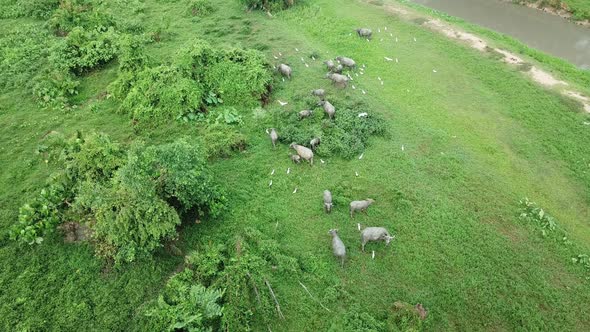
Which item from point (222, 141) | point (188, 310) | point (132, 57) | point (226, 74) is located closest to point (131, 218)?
point (188, 310)

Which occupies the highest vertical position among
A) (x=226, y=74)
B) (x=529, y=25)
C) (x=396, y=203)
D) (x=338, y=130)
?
(x=529, y=25)

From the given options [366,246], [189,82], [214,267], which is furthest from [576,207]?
[189,82]

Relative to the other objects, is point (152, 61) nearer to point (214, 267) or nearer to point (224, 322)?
point (214, 267)

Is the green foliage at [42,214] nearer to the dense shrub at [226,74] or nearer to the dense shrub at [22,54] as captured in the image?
the dense shrub at [226,74]

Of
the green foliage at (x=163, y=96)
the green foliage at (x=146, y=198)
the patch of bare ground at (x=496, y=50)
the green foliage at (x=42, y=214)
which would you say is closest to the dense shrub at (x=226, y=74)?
the green foliage at (x=163, y=96)

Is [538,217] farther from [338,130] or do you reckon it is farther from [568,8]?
[568,8]

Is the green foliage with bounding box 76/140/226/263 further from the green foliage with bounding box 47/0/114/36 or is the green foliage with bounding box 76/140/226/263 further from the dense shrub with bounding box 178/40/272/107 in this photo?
the green foliage with bounding box 47/0/114/36

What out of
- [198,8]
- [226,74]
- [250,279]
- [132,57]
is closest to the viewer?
[250,279]
